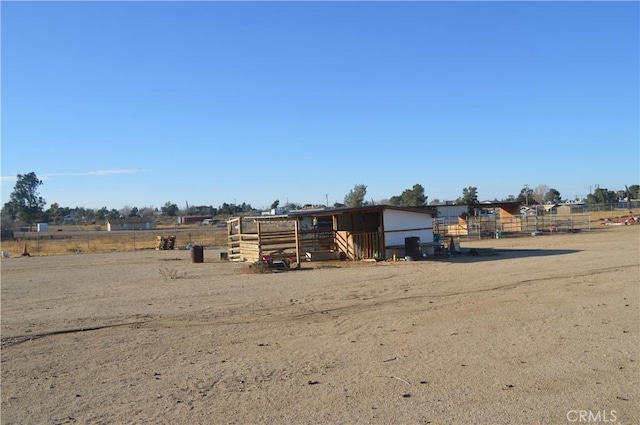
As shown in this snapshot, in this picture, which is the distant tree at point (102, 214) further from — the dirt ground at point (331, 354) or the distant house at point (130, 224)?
the dirt ground at point (331, 354)

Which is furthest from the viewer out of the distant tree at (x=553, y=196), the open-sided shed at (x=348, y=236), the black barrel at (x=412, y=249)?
the distant tree at (x=553, y=196)

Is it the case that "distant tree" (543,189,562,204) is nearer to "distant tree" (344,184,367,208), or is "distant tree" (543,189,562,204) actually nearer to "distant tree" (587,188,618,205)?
"distant tree" (587,188,618,205)

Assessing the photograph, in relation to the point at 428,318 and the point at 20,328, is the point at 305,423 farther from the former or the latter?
the point at 20,328

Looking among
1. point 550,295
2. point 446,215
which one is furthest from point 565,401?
point 446,215

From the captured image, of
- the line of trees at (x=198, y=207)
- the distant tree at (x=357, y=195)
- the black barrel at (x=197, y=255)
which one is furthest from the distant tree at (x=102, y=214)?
the black barrel at (x=197, y=255)

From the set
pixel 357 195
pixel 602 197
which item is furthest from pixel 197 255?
pixel 602 197

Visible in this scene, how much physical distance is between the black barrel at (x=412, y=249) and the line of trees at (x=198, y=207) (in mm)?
55220

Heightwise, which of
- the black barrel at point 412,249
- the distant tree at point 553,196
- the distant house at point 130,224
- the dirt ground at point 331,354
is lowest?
the dirt ground at point 331,354

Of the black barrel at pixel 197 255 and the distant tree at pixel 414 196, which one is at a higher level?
the distant tree at pixel 414 196

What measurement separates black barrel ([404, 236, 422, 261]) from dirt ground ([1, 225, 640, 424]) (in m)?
9.29

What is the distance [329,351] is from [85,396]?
353 centimetres

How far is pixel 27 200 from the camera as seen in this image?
137375 millimetres

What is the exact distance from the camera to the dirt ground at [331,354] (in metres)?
5.93

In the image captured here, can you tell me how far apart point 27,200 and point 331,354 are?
148384mm
